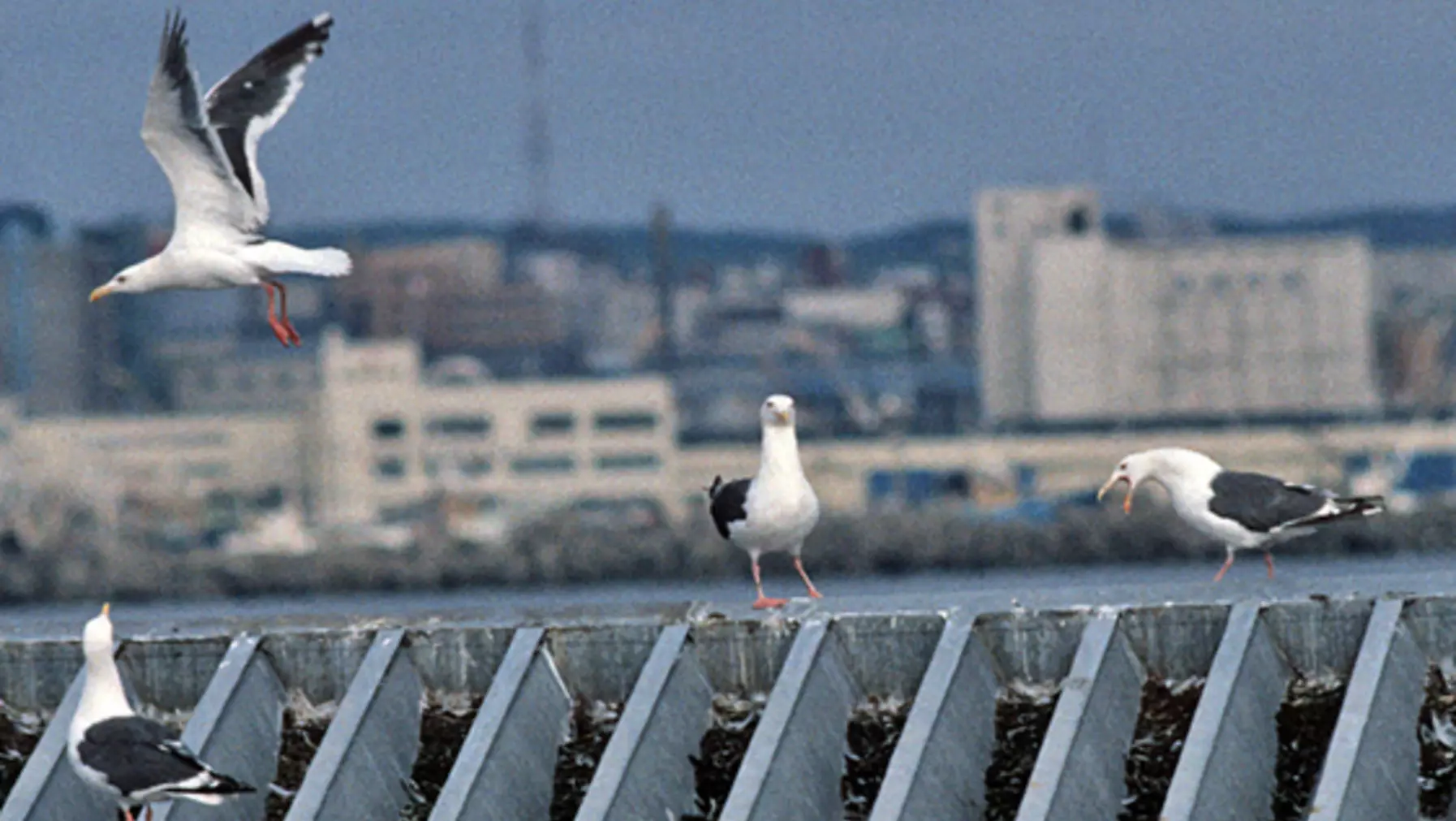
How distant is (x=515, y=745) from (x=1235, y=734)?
195 centimetres

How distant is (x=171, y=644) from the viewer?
9.52 m

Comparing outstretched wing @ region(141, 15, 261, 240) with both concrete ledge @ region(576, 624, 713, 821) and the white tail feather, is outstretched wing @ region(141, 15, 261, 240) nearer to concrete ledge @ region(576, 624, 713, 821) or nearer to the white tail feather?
the white tail feather

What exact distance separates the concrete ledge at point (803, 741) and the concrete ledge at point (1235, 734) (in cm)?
96

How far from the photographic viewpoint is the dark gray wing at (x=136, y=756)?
833 cm

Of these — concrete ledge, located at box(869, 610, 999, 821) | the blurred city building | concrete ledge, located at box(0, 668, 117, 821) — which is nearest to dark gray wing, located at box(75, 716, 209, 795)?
concrete ledge, located at box(0, 668, 117, 821)

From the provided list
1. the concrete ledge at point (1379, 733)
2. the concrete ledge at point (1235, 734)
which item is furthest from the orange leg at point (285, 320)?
the concrete ledge at point (1379, 733)

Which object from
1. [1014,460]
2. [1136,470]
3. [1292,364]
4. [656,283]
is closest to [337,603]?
[1014,460]

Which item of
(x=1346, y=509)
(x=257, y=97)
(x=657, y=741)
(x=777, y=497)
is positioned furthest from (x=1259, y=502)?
(x=257, y=97)

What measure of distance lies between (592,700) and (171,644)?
1292mm

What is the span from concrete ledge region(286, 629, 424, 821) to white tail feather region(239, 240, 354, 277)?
7.51 ft

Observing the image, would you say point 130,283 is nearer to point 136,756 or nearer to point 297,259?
point 297,259

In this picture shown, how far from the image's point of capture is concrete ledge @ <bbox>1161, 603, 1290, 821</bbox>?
320 inches

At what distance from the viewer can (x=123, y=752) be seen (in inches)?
332

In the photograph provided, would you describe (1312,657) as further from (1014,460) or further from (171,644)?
(1014,460)
